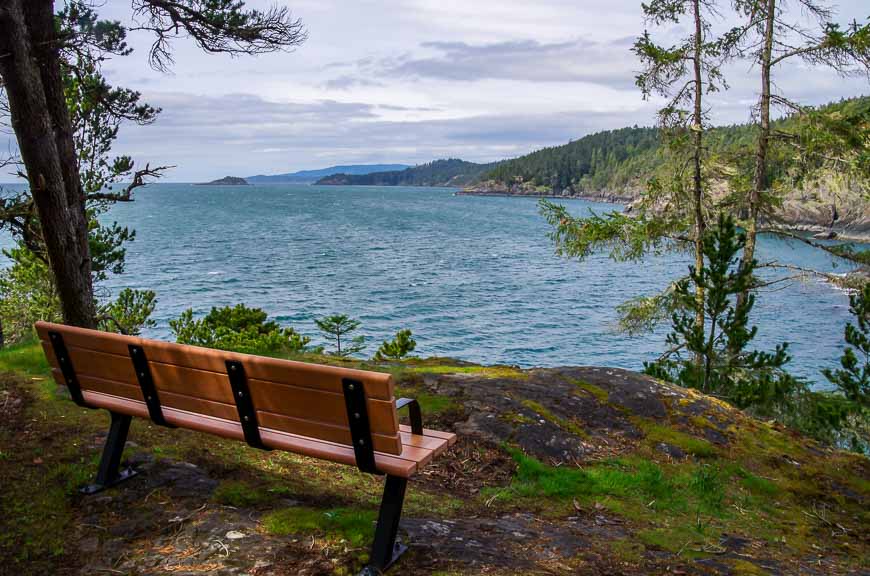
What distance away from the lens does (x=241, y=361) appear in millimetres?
3578

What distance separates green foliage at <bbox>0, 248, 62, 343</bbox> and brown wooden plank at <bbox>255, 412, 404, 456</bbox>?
14769mm

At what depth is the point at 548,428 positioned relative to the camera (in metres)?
6.33

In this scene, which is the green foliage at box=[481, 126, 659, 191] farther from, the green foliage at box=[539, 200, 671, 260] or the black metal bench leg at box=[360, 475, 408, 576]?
the black metal bench leg at box=[360, 475, 408, 576]

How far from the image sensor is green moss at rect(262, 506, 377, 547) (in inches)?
144

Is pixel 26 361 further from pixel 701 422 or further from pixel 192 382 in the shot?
pixel 701 422

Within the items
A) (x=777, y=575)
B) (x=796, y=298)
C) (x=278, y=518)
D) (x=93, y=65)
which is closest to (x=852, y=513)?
(x=777, y=575)

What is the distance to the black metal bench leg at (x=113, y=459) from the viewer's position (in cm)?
430

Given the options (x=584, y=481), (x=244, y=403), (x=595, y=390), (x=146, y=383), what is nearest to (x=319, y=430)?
(x=244, y=403)

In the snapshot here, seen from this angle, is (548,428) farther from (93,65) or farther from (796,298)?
(796,298)

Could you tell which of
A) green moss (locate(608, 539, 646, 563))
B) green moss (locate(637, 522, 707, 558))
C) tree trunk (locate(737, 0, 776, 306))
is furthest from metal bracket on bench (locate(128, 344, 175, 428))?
tree trunk (locate(737, 0, 776, 306))

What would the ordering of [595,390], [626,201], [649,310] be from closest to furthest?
[595,390] → [649,310] → [626,201]

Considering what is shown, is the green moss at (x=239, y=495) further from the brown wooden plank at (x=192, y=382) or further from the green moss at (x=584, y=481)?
the green moss at (x=584, y=481)

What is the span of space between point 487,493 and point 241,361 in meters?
2.45

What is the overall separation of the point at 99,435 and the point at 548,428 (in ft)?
13.0
